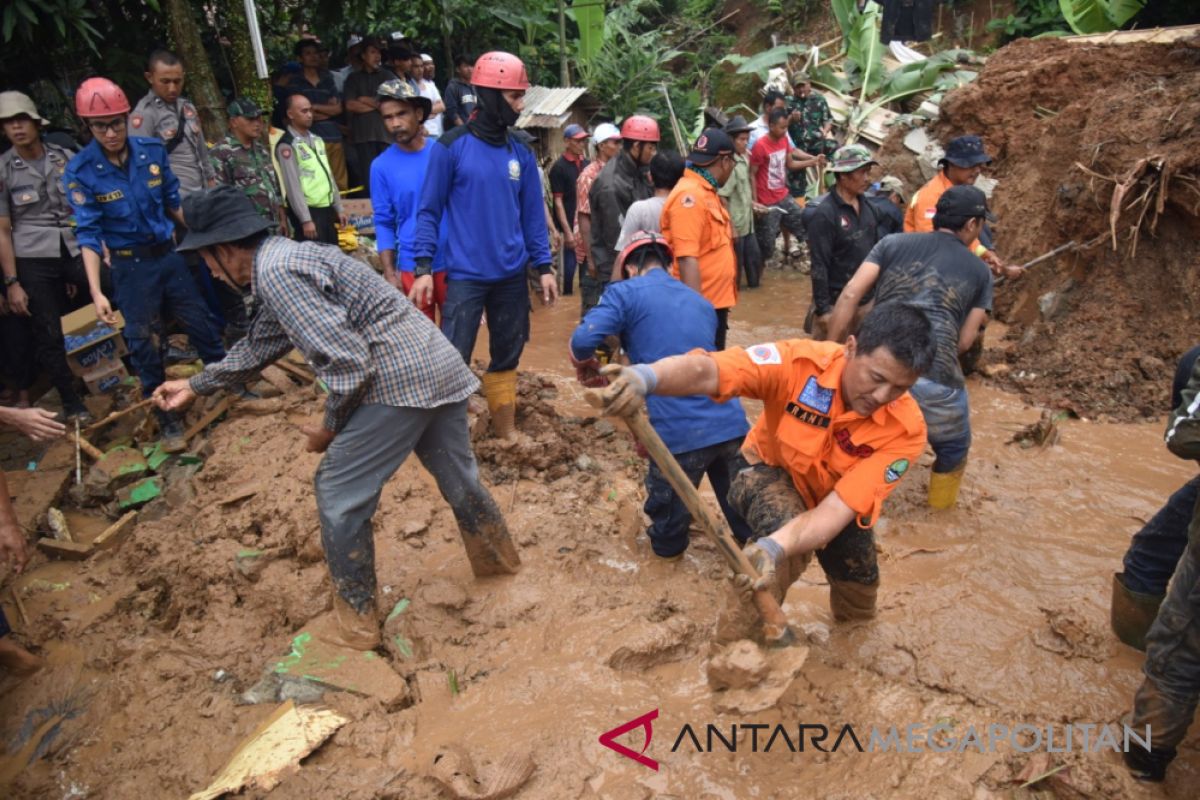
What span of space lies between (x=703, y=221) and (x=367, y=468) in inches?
105

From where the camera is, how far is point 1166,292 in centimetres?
616

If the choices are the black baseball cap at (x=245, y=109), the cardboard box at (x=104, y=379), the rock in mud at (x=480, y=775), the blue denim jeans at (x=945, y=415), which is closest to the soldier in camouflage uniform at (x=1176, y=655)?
the blue denim jeans at (x=945, y=415)

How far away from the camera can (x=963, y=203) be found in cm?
406

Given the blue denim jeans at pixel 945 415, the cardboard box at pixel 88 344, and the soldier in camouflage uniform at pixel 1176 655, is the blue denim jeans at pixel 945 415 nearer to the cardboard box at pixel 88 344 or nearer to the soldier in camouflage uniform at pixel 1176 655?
the soldier in camouflage uniform at pixel 1176 655

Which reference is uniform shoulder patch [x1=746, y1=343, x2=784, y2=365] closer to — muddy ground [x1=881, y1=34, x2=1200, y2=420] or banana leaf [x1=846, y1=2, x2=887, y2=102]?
muddy ground [x1=881, y1=34, x2=1200, y2=420]

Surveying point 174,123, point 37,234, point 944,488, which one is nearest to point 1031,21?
point 944,488

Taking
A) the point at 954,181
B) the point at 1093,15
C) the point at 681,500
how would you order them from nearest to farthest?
1. the point at 681,500
2. the point at 954,181
3. the point at 1093,15

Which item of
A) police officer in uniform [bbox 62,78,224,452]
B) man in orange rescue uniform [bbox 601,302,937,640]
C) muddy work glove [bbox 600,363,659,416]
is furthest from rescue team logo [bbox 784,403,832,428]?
police officer in uniform [bbox 62,78,224,452]

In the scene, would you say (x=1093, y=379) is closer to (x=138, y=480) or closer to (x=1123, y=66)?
(x=1123, y=66)

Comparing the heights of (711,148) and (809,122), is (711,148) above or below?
above

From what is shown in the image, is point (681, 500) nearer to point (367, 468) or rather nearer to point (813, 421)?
point (813, 421)

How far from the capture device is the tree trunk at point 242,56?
640 cm

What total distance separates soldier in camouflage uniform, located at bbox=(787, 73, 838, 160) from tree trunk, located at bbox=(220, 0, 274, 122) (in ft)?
22.9

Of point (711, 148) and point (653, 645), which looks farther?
point (711, 148)
